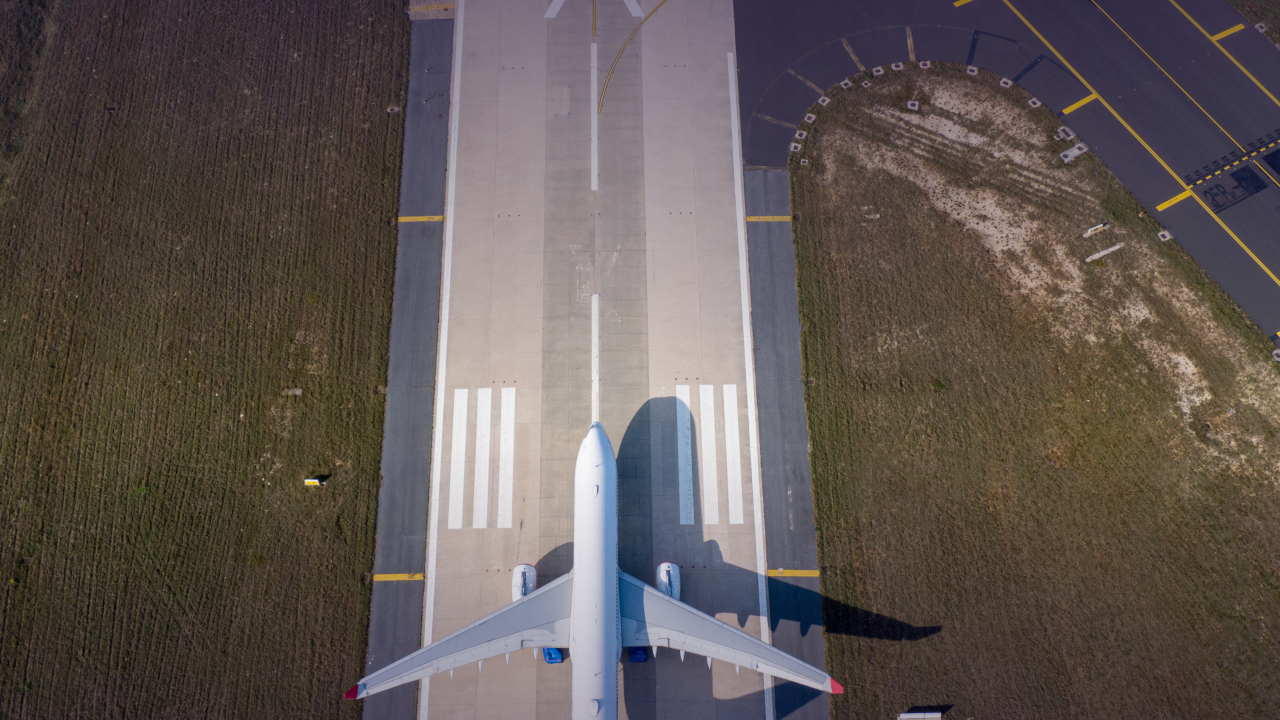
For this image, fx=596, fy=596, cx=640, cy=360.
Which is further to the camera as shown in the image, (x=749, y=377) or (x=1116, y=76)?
(x=1116, y=76)

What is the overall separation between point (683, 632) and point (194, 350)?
74.0 ft

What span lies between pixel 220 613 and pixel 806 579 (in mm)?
21980

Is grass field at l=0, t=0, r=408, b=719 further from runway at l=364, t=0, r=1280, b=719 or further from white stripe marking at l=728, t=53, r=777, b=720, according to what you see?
white stripe marking at l=728, t=53, r=777, b=720

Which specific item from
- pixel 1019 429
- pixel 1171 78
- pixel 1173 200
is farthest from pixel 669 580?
pixel 1171 78

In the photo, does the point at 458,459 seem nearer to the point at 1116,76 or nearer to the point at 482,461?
the point at 482,461

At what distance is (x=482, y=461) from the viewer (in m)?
23.6

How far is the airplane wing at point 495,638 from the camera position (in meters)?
18.6

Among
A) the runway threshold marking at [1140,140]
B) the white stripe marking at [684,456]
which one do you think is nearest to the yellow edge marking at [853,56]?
the runway threshold marking at [1140,140]

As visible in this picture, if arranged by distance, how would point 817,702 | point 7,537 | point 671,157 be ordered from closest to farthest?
point 817,702 < point 7,537 < point 671,157

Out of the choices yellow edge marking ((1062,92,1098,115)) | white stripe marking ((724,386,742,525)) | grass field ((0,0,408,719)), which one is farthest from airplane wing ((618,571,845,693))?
yellow edge marking ((1062,92,1098,115))

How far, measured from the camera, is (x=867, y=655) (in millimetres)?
21812

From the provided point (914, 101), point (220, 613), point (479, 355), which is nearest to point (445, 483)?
point (479, 355)

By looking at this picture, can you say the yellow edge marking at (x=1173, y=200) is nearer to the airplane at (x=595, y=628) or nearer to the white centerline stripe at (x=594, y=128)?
the white centerline stripe at (x=594, y=128)

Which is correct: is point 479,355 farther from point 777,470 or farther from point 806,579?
point 806,579
